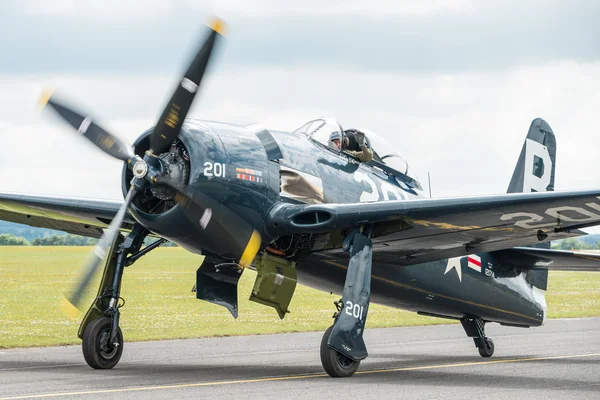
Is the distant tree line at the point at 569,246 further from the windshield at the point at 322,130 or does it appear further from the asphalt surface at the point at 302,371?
the windshield at the point at 322,130

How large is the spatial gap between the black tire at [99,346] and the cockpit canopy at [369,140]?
392 cm

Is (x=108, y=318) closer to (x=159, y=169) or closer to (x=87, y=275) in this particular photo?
(x=87, y=275)

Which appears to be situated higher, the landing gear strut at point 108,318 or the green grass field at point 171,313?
the landing gear strut at point 108,318

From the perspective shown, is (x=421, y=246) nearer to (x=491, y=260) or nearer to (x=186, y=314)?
(x=491, y=260)

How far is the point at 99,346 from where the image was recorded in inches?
504

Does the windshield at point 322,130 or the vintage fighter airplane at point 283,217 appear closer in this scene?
the vintage fighter airplane at point 283,217

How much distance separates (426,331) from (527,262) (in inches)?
256

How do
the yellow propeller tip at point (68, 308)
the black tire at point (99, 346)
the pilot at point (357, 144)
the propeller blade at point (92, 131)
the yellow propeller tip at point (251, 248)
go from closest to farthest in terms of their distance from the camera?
1. the propeller blade at point (92, 131)
2. the yellow propeller tip at point (68, 308)
3. the yellow propeller tip at point (251, 248)
4. the black tire at point (99, 346)
5. the pilot at point (357, 144)

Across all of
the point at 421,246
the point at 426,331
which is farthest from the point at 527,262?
the point at 426,331

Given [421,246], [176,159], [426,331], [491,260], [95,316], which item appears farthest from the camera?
[426,331]

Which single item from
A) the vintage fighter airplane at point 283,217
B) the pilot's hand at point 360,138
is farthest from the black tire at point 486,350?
the pilot's hand at point 360,138

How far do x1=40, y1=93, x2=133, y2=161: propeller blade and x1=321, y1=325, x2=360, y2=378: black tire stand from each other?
11.3ft

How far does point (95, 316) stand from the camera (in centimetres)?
1291

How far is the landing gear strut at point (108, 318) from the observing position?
12.7 meters
